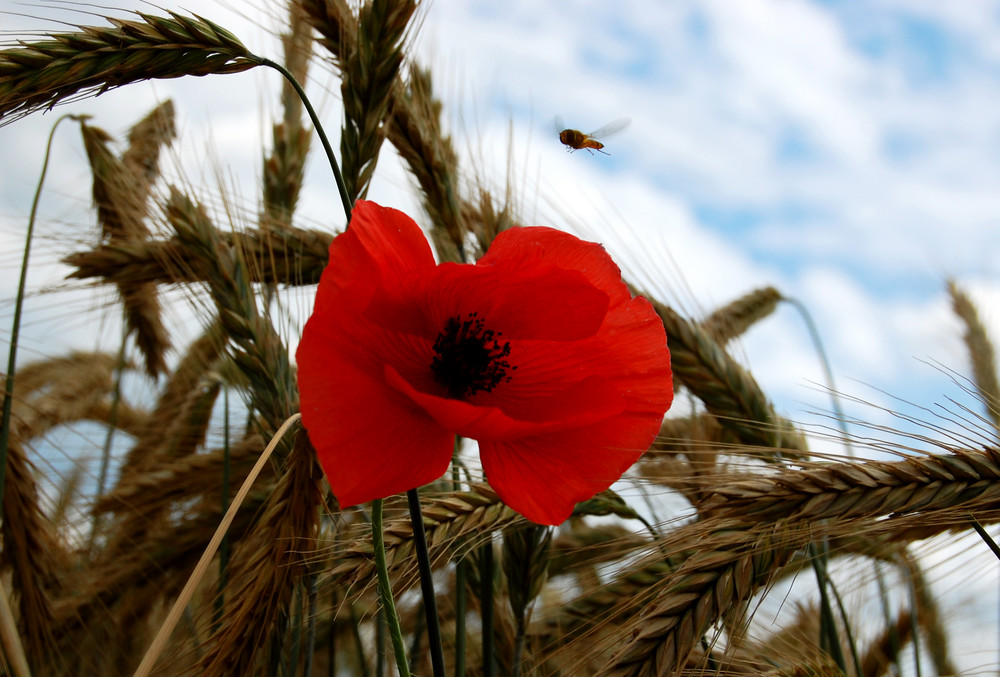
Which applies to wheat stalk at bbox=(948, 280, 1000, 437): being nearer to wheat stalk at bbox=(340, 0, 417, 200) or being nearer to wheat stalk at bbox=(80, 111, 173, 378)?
wheat stalk at bbox=(340, 0, 417, 200)

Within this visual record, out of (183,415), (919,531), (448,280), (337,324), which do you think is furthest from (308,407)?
(183,415)

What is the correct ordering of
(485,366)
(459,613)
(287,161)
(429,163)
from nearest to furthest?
(485,366) → (459,613) → (429,163) → (287,161)

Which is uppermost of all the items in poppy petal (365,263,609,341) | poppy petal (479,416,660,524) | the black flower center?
poppy petal (365,263,609,341)

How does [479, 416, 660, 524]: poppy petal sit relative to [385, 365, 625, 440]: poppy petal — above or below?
below

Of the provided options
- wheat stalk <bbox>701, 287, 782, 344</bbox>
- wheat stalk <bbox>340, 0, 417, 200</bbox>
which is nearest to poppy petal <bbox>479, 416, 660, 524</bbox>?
wheat stalk <bbox>340, 0, 417, 200</bbox>

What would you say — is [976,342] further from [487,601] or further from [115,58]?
[115,58]

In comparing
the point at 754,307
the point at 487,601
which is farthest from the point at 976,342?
the point at 487,601

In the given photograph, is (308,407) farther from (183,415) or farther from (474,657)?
(183,415)
